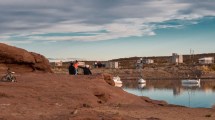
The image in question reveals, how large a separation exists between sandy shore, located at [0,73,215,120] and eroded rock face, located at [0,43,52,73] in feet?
15.9

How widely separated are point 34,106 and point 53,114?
10.4 feet

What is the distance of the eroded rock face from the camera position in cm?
3867

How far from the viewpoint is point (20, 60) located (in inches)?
1549

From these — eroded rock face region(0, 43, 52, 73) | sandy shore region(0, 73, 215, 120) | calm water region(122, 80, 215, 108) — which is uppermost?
eroded rock face region(0, 43, 52, 73)

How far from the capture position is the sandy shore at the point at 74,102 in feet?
76.6

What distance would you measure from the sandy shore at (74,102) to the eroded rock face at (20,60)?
484 centimetres

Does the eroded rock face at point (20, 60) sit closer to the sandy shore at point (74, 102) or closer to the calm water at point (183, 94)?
the sandy shore at point (74, 102)

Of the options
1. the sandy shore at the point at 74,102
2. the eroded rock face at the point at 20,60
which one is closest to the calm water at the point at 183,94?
the sandy shore at the point at 74,102

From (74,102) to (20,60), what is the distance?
39.4 ft

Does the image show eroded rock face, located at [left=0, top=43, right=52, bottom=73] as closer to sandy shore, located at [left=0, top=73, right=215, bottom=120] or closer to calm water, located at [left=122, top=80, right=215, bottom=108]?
sandy shore, located at [left=0, top=73, right=215, bottom=120]

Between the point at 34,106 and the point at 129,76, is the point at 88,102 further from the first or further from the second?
the point at 129,76

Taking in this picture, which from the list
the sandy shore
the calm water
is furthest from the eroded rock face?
the calm water

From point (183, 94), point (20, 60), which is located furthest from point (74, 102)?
point (183, 94)

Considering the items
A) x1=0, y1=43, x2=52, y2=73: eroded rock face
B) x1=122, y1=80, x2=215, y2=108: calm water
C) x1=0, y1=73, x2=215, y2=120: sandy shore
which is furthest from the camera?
x1=122, y1=80, x2=215, y2=108: calm water
